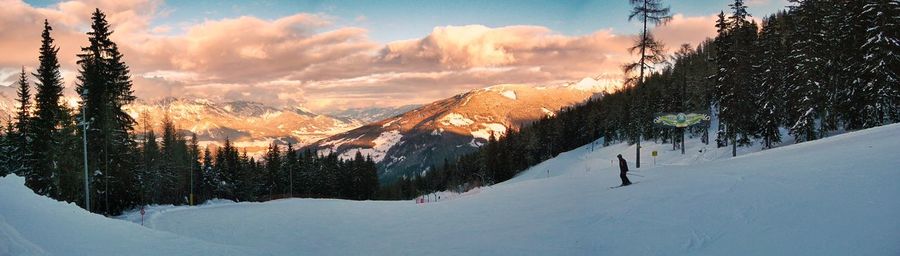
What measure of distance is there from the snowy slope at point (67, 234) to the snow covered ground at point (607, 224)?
39 millimetres

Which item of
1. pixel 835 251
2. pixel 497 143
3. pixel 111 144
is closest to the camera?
pixel 835 251

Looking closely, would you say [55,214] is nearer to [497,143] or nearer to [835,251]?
[835,251]

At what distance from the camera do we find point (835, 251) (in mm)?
8703

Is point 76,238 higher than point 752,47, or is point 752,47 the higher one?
point 752,47

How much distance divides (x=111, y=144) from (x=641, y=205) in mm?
38506

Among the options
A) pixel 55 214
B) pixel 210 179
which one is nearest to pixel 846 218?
pixel 55 214

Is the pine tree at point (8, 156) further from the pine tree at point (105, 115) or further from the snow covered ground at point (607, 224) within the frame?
the snow covered ground at point (607, 224)

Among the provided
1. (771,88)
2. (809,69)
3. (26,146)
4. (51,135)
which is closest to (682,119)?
(771,88)

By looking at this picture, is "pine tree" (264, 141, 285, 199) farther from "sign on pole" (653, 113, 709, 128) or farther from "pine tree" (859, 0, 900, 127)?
"pine tree" (859, 0, 900, 127)

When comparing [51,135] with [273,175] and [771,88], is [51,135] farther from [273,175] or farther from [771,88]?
[771,88]

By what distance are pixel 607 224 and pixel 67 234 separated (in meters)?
13.0

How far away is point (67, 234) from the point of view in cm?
1063

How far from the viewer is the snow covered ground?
388 inches

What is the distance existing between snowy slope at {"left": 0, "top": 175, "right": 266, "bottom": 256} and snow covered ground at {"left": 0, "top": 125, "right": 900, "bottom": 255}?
39 millimetres
